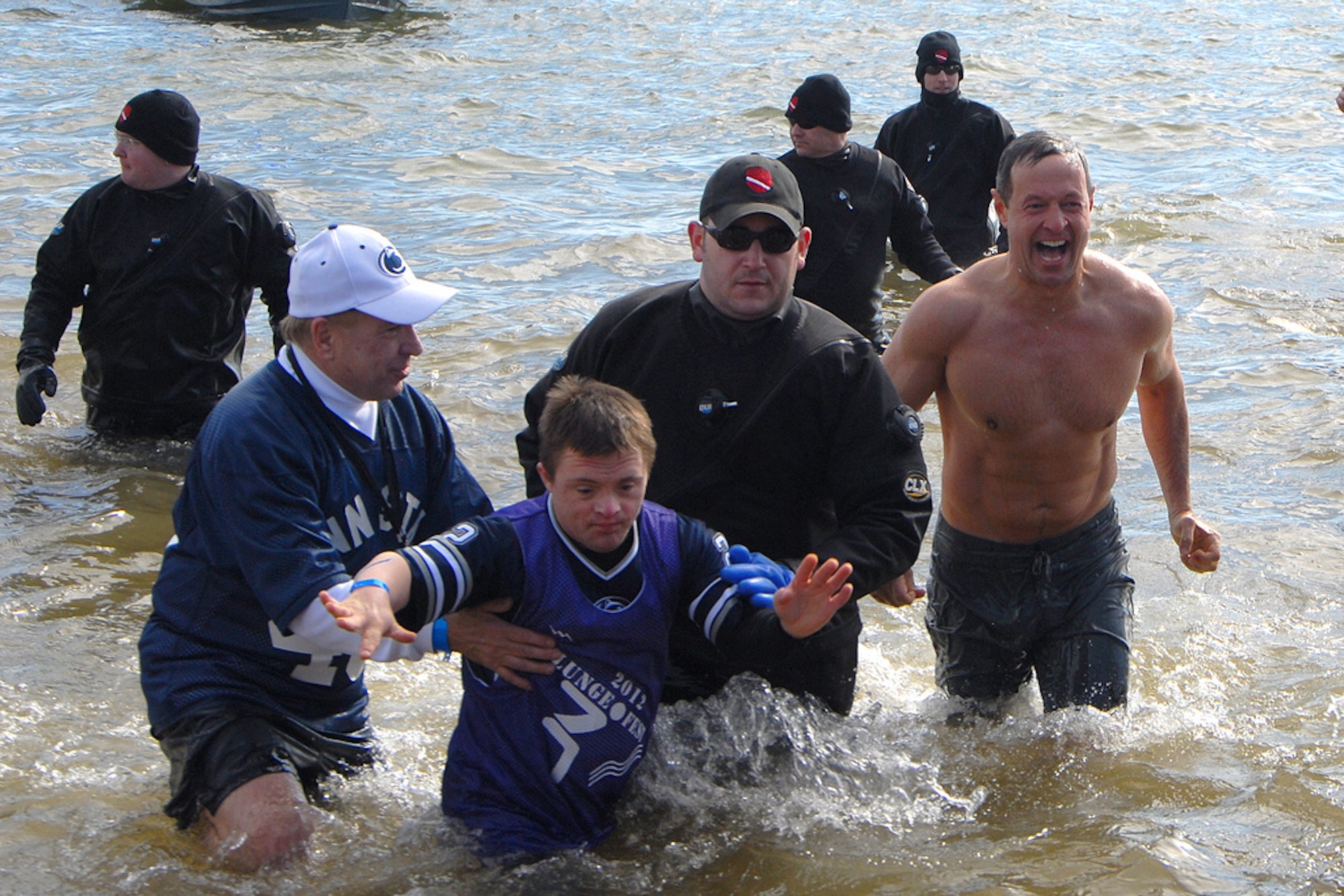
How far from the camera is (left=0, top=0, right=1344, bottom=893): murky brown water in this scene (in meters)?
4.35

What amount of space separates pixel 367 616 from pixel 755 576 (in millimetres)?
966

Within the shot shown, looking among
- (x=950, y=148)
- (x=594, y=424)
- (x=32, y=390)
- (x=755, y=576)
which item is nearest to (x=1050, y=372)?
(x=755, y=576)

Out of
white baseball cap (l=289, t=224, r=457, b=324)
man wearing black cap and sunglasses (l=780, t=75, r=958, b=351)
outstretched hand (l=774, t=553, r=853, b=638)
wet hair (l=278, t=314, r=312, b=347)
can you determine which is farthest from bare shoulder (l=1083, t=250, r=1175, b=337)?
man wearing black cap and sunglasses (l=780, t=75, r=958, b=351)

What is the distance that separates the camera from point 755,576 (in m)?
3.81

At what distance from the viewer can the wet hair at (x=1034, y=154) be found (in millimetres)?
4645

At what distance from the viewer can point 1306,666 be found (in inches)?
235

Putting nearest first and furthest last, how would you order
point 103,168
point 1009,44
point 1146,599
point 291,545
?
point 291,545
point 1146,599
point 103,168
point 1009,44

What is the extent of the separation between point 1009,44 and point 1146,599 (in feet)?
65.6

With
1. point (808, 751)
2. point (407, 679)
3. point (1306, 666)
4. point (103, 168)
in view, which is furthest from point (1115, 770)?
point (103, 168)

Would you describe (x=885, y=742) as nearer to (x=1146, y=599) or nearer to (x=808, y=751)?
(x=808, y=751)

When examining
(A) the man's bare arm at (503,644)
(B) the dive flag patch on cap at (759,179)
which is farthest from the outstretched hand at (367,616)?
(B) the dive flag patch on cap at (759,179)

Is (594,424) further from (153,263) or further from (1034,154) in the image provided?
(153,263)

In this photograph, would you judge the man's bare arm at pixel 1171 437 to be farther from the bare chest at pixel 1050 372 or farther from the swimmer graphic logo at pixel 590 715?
the swimmer graphic logo at pixel 590 715

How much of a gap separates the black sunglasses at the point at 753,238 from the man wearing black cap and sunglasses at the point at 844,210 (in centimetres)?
367
